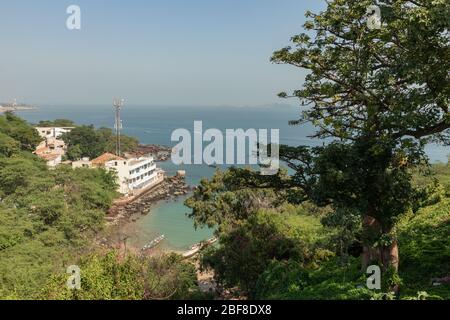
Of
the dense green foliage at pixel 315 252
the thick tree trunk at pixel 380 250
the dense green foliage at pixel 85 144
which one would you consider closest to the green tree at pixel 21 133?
the dense green foliage at pixel 85 144

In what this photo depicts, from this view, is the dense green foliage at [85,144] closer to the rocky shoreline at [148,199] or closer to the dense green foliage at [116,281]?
the rocky shoreline at [148,199]

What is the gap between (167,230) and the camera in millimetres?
26719

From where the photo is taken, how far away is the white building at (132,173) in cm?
3441

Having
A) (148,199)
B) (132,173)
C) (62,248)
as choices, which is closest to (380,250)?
(62,248)

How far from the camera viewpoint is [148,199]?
34250mm

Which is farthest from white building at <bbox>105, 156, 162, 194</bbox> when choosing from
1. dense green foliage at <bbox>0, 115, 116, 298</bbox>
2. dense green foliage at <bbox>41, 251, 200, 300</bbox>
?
dense green foliage at <bbox>41, 251, 200, 300</bbox>

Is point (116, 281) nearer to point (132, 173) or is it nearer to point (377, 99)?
point (377, 99)

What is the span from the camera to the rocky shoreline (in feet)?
94.2

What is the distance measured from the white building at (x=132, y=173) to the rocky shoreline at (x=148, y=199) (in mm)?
1042

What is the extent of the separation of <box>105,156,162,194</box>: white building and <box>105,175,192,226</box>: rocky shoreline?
41.0 inches

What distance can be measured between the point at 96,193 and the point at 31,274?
13.3m

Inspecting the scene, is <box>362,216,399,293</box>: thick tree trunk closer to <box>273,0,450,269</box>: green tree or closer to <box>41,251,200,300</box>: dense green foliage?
<box>273,0,450,269</box>: green tree
